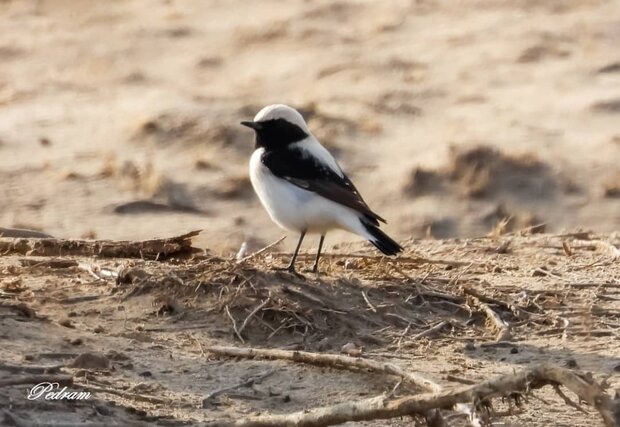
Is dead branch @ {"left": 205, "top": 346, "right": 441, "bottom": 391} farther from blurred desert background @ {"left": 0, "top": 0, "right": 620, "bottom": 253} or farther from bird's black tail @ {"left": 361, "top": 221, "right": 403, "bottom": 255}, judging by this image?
blurred desert background @ {"left": 0, "top": 0, "right": 620, "bottom": 253}

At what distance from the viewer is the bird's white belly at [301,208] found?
8.01 metres

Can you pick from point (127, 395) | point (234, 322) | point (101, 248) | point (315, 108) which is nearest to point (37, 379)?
point (127, 395)

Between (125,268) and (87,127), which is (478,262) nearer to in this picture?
(125,268)

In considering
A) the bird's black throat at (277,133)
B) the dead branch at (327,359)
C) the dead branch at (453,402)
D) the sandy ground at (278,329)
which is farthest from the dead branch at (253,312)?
the bird's black throat at (277,133)

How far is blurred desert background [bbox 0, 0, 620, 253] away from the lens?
1334cm

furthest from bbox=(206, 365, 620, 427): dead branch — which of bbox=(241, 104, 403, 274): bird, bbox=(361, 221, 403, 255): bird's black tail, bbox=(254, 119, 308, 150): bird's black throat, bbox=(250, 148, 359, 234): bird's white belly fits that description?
bbox=(254, 119, 308, 150): bird's black throat

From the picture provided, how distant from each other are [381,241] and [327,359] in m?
1.65

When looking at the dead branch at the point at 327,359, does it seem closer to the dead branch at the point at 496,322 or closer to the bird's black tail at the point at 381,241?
the dead branch at the point at 496,322

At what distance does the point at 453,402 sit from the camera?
16.8 ft

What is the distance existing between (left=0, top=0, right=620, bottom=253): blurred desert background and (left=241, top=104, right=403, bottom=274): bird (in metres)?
2.65

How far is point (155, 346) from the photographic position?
6.47 m

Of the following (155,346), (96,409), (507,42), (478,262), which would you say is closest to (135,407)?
(96,409)

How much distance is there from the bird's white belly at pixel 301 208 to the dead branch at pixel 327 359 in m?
1.71

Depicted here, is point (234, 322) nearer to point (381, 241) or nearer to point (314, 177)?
point (381, 241)
